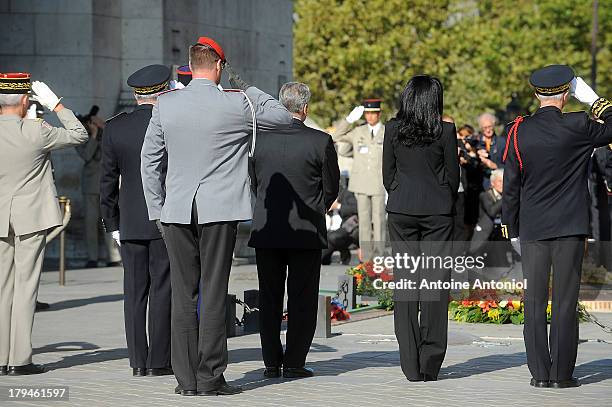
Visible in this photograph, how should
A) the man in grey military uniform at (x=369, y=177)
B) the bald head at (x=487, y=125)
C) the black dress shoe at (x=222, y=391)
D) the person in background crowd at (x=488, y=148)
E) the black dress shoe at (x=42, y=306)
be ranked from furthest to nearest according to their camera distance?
the bald head at (x=487, y=125)
the person in background crowd at (x=488, y=148)
the man in grey military uniform at (x=369, y=177)
the black dress shoe at (x=42, y=306)
the black dress shoe at (x=222, y=391)

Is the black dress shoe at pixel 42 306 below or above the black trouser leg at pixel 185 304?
below

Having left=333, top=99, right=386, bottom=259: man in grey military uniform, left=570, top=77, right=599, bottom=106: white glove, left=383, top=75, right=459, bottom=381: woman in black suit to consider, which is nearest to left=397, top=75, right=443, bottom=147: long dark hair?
left=383, top=75, right=459, bottom=381: woman in black suit

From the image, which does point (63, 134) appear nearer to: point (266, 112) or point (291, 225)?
point (291, 225)

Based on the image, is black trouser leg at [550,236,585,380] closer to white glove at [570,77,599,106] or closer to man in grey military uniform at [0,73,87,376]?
white glove at [570,77,599,106]

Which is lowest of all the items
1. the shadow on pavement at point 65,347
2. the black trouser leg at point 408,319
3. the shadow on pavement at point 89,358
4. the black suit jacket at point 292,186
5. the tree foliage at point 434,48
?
the shadow on pavement at point 89,358

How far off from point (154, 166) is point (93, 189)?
1111cm

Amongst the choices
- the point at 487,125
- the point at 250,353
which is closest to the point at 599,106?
the point at 250,353

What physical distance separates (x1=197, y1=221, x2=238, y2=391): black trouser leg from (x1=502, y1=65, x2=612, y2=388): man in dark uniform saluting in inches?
79.8

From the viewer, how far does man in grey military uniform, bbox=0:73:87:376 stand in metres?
10.6

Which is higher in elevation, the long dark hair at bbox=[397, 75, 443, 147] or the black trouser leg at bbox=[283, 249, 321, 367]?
the long dark hair at bbox=[397, 75, 443, 147]

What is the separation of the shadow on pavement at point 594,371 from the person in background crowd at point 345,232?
31.2ft

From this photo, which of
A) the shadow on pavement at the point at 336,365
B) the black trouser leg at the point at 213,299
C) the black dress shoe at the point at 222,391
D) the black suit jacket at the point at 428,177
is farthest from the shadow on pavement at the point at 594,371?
the black trouser leg at the point at 213,299

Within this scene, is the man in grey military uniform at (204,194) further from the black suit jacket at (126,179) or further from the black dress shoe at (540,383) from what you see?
the black dress shoe at (540,383)

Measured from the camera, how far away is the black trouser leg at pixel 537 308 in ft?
32.7
